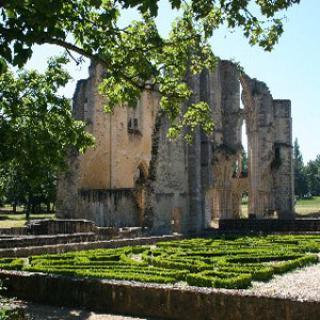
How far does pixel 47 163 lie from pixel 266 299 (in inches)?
216

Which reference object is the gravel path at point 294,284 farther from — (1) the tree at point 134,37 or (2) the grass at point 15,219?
(2) the grass at point 15,219

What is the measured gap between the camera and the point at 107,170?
28172 mm

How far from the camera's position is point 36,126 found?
35.8ft

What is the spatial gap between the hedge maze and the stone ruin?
4870 mm

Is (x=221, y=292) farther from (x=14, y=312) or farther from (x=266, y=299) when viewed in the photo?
(x=14, y=312)

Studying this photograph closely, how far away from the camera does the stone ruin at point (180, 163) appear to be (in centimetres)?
2555

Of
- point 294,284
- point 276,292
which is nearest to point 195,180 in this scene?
point 294,284

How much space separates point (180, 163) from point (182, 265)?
22.0m

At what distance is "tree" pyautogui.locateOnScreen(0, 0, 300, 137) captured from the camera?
6406 mm

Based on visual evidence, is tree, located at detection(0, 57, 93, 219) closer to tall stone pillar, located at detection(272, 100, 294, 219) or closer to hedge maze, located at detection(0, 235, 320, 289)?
hedge maze, located at detection(0, 235, 320, 289)

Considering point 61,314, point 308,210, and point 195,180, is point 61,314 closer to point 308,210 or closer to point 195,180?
→ point 195,180

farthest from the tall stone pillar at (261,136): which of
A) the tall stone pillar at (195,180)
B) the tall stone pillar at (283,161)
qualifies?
the tall stone pillar at (195,180)

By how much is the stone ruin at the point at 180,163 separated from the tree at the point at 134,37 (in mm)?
2243

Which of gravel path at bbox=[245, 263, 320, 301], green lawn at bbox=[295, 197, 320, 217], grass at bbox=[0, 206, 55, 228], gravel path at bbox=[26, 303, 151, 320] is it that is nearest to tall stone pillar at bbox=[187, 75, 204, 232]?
grass at bbox=[0, 206, 55, 228]
